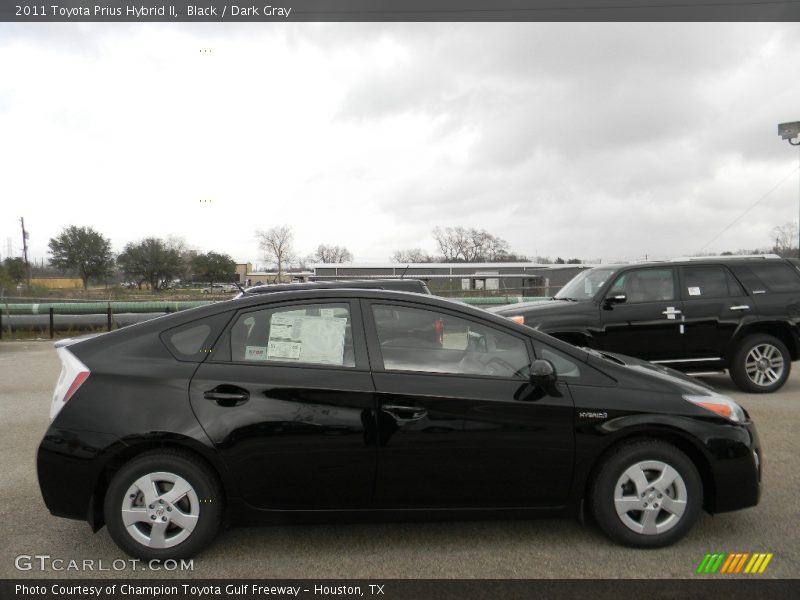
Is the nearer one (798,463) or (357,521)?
(357,521)

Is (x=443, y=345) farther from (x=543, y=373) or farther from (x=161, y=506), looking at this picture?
(x=161, y=506)

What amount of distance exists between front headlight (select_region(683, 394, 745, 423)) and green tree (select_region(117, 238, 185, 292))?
49865mm

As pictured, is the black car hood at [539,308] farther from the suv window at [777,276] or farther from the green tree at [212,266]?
the green tree at [212,266]

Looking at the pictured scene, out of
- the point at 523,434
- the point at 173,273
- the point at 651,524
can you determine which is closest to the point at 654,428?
the point at 651,524

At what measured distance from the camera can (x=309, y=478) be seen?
10.3ft

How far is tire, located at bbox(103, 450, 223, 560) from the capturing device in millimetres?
3053

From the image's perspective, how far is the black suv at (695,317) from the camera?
7.35 meters

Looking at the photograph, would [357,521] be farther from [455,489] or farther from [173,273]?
[173,273]

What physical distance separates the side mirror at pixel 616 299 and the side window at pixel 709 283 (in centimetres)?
84

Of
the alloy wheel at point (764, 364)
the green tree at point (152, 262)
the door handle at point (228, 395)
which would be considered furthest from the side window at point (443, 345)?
the green tree at point (152, 262)

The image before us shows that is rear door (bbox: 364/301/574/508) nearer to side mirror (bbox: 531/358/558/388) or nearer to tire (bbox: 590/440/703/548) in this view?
side mirror (bbox: 531/358/558/388)

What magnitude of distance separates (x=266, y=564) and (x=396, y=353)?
1378 mm

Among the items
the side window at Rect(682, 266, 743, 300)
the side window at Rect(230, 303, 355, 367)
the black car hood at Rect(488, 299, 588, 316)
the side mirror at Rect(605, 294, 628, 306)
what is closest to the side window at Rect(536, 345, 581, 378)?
the side window at Rect(230, 303, 355, 367)
